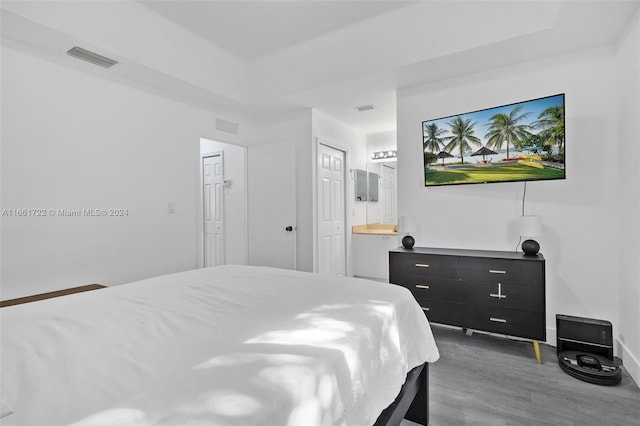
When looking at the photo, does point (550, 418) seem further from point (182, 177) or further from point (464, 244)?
point (182, 177)

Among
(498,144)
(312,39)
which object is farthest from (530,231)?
(312,39)

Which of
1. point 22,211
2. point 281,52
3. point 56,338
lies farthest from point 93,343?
point 281,52

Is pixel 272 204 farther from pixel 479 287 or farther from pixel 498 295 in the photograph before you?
pixel 498 295

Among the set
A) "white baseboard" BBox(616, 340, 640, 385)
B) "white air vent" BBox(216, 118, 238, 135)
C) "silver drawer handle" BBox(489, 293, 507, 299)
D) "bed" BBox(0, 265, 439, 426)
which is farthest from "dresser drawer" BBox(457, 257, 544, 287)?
"white air vent" BBox(216, 118, 238, 135)

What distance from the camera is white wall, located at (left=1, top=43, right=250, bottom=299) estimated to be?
8.27 ft

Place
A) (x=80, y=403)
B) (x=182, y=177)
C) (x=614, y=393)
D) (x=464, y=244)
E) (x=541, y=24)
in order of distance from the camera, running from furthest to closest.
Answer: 1. (x=182, y=177)
2. (x=464, y=244)
3. (x=541, y=24)
4. (x=614, y=393)
5. (x=80, y=403)

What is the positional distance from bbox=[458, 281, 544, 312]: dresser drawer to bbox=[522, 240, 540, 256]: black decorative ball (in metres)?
0.34

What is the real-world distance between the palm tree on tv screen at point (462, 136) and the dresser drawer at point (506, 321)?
1.49 m

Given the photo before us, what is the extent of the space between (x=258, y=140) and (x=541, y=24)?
3.53 metres

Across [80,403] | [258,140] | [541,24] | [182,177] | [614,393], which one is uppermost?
[541,24]

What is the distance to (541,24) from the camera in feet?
8.12

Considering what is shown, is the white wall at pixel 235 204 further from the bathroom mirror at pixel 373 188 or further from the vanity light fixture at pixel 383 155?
the vanity light fixture at pixel 383 155

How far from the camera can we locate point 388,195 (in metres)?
5.45

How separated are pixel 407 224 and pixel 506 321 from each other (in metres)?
1.24
